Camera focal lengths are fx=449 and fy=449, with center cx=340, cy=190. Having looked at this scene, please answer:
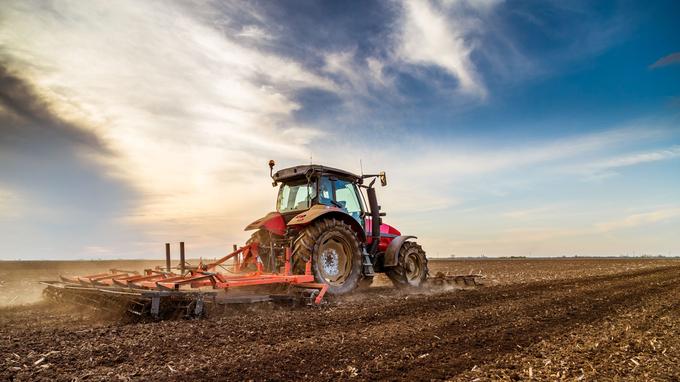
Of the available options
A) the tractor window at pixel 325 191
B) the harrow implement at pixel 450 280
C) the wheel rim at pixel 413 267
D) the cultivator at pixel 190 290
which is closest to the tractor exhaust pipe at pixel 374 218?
the wheel rim at pixel 413 267

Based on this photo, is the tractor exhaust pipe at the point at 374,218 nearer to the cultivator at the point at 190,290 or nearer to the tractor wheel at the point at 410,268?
the tractor wheel at the point at 410,268

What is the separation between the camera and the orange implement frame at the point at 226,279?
268 inches

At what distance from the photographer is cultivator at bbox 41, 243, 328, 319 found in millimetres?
6367

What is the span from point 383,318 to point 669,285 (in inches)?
365

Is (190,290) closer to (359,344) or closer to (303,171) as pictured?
(359,344)

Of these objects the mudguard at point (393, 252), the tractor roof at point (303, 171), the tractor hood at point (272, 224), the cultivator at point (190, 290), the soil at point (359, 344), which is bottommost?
the soil at point (359, 344)

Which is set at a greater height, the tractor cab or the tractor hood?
the tractor cab

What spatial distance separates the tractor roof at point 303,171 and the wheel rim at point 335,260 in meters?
1.50

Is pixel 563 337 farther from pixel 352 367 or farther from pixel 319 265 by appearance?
pixel 319 265

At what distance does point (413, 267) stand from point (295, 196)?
11.8 ft

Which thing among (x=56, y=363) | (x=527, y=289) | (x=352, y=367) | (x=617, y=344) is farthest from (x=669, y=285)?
(x=56, y=363)

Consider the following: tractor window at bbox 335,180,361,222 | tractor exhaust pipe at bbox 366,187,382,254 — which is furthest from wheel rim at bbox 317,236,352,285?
tractor exhaust pipe at bbox 366,187,382,254

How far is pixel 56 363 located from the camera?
4.32 meters

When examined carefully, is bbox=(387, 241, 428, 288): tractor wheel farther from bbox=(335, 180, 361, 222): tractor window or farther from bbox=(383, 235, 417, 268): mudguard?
bbox=(335, 180, 361, 222): tractor window
